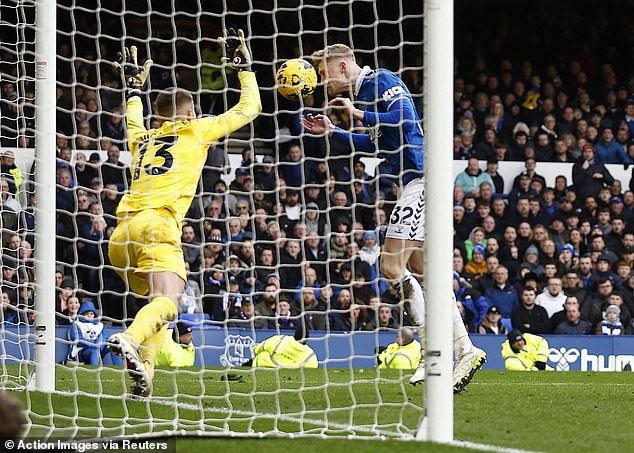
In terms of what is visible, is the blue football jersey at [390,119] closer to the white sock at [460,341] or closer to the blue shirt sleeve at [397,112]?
the blue shirt sleeve at [397,112]

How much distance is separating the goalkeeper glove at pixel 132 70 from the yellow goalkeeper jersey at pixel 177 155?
442 mm

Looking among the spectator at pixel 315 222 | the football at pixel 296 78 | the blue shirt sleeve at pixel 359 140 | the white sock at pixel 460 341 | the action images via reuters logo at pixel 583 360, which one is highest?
the football at pixel 296 78

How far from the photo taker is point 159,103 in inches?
297

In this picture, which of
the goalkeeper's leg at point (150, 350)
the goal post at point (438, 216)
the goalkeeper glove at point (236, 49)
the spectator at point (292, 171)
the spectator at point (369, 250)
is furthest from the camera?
the spectator at point (292, 171)

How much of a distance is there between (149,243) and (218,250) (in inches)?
214

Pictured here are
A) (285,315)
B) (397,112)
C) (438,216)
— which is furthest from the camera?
(285,315)

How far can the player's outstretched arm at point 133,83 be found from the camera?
7496 millimetres

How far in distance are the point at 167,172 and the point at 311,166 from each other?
7623mm

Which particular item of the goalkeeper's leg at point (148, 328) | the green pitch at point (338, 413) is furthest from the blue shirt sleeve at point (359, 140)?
the green pitch at point (338, 413)

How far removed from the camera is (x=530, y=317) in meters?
13.5

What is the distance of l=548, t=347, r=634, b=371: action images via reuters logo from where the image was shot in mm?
13000

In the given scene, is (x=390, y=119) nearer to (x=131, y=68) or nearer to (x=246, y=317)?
(x=131, y=68)

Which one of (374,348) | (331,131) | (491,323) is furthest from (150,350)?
(491,323)

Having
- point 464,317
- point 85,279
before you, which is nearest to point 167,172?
point 85,279
